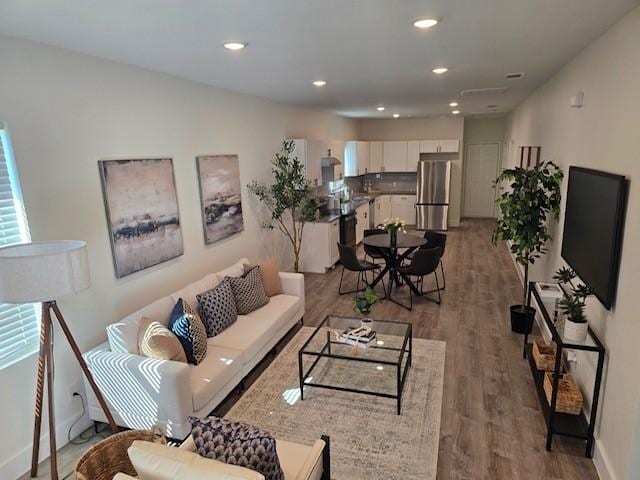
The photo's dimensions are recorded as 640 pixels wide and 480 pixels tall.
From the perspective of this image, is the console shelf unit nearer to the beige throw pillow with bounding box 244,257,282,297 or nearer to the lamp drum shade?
the beige throw pillow with bounding box 244,257,282,297

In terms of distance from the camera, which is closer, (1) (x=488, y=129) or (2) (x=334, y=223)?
(2) (x=334, y=223)

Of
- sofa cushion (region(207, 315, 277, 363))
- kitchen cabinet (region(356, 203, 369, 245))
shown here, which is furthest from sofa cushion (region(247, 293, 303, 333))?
kitchen cabinet (region(356, 203, 369, 245))

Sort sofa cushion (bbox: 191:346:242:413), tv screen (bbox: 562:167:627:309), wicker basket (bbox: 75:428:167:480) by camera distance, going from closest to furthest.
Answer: wicker basket (bbox: 75:428:167:480), tv screen (bbox: 562:167:627:309), sofa cushion (bbox: 191:346:242:413)

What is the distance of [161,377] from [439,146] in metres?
8.94

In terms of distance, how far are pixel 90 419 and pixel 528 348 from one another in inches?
150

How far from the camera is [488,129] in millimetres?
10828

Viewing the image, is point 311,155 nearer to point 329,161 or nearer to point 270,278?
Answer: point 329,161

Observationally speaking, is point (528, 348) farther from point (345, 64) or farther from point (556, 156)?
point (345, 64)

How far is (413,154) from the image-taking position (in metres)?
10.2

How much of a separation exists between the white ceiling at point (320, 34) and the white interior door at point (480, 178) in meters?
7.23

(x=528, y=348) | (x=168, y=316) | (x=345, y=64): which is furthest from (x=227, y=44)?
(x=528, y=348)

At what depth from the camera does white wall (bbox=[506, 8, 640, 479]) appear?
218 cm

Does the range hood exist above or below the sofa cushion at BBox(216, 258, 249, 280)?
above

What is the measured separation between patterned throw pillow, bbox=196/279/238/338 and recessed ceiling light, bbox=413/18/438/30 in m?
2.65
